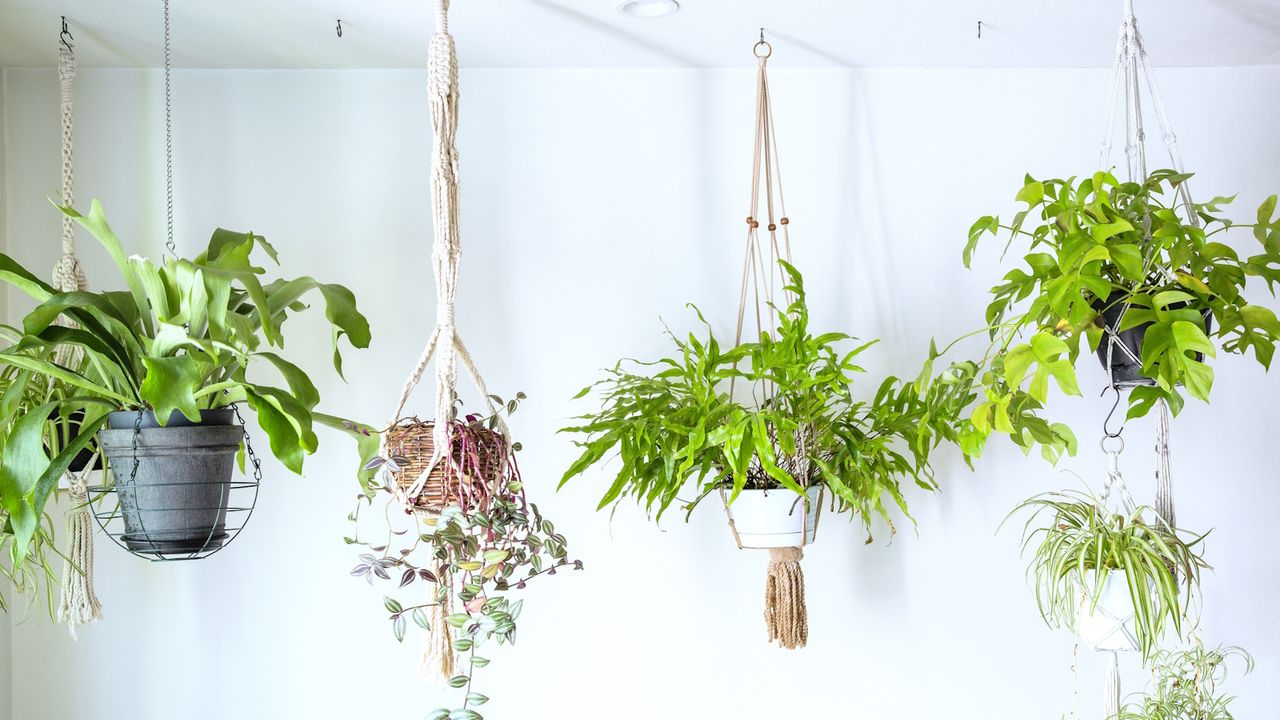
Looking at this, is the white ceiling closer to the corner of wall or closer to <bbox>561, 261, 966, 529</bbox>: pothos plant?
the corner of wall

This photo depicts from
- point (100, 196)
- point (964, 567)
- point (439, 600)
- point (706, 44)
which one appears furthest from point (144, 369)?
point (964, 567)

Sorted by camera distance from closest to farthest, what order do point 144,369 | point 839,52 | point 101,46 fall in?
point 144,369 < point 101,46 < point 839,52

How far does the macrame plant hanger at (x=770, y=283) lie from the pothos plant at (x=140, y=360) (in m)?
0.84

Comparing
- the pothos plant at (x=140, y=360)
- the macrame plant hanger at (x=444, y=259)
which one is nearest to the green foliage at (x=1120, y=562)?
the macrame plant hanger at (x=444, y=259)

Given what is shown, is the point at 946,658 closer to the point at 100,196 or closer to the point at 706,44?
the point at 706,44

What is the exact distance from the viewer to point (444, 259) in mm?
1408

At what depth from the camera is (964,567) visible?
6.51ft

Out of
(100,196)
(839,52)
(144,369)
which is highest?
(839,52)

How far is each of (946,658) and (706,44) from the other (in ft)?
4.57

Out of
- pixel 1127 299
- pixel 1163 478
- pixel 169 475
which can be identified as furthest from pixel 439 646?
pixel 1163 478

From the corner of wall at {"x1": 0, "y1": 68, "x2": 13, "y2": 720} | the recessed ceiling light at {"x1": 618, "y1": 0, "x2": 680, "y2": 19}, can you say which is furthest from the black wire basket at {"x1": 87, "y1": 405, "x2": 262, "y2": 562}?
the recessed ceiling light at {"x1": 618, "y1": 0, "x2": 680, "y2": 19}

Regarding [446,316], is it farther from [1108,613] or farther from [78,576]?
[1108,613]

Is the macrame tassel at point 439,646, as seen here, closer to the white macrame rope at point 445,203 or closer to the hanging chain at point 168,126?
the white macrame rope at point 445,203

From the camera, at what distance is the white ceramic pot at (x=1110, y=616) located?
1522 millimetres
